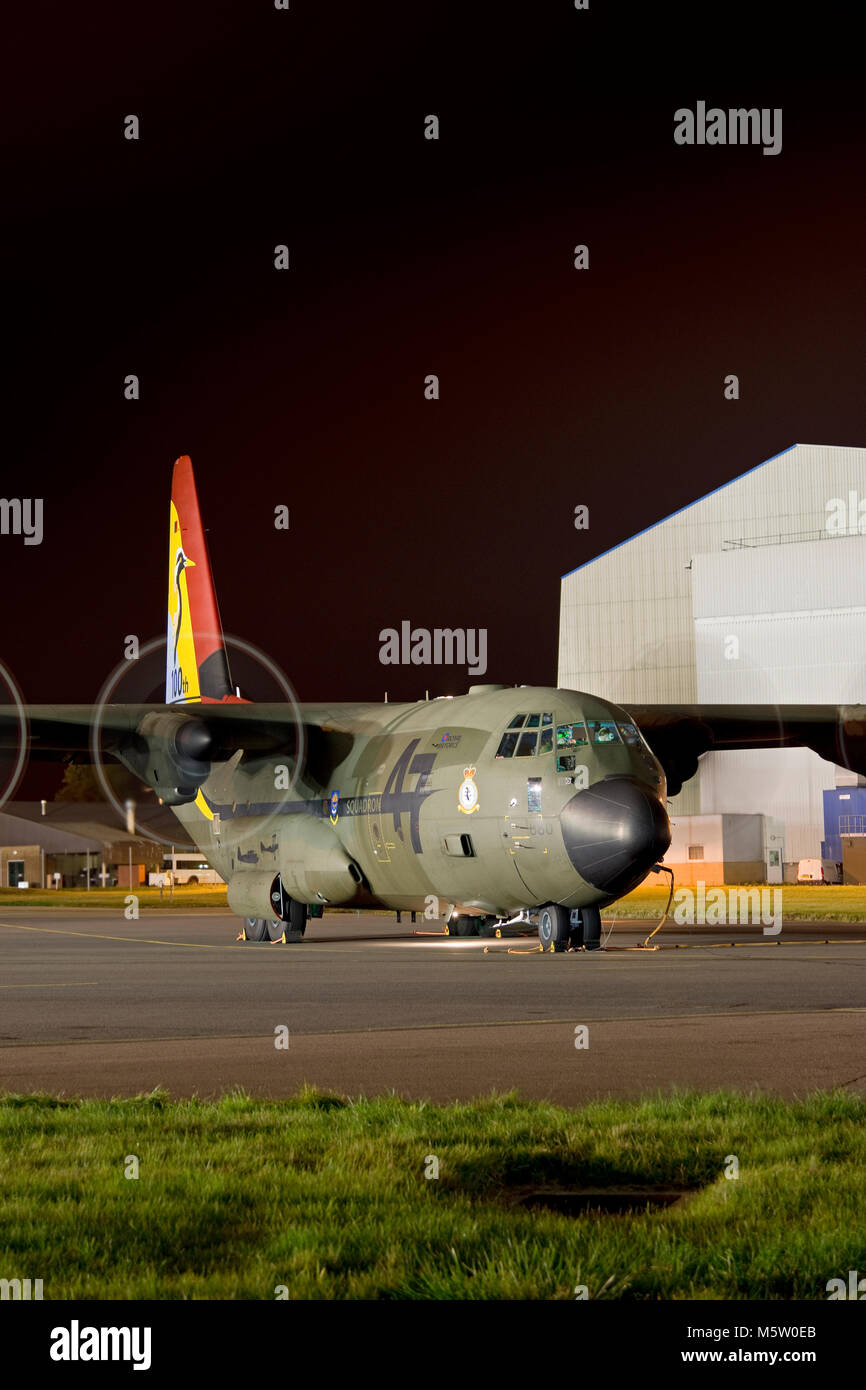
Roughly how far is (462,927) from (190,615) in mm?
10310

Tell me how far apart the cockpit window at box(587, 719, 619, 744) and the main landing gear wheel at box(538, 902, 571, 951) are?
2779mm

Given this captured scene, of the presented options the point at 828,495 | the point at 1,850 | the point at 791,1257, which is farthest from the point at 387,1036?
the point at 1,850

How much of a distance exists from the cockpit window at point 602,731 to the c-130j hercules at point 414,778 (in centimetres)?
3

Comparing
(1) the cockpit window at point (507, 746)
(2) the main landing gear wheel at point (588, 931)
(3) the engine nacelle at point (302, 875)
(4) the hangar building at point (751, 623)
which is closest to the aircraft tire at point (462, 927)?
(3) the engine nacelle at point (302, 875)

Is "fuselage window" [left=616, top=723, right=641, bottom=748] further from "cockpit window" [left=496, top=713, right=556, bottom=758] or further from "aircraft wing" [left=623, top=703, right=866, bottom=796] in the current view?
"aircraft wing" [left=623, top=703, right=866, bottom=796]

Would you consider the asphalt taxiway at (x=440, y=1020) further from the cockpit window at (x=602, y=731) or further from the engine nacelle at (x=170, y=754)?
the engine nacelle at (x=170, y=754)

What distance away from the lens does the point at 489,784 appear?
2253 cm

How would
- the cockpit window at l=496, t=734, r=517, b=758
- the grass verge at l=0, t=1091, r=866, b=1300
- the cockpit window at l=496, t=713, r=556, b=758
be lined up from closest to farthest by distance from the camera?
the grass verge at l=0, t=1091, r=866, b=1300 < the cockpit window at l=496, t=713, r=556, b=758 < the cockpit window at l=496, t=734, r=517, b=758

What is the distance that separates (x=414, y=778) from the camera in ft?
79.7

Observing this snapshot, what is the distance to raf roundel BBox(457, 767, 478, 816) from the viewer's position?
22.8m

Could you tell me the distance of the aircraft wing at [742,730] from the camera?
30062 millimetres

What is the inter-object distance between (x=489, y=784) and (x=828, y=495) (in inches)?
1729

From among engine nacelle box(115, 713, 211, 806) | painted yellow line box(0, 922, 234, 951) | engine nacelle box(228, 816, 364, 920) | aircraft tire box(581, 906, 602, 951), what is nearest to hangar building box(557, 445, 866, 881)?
painted yellow line box(0, 922, 234, 951)
